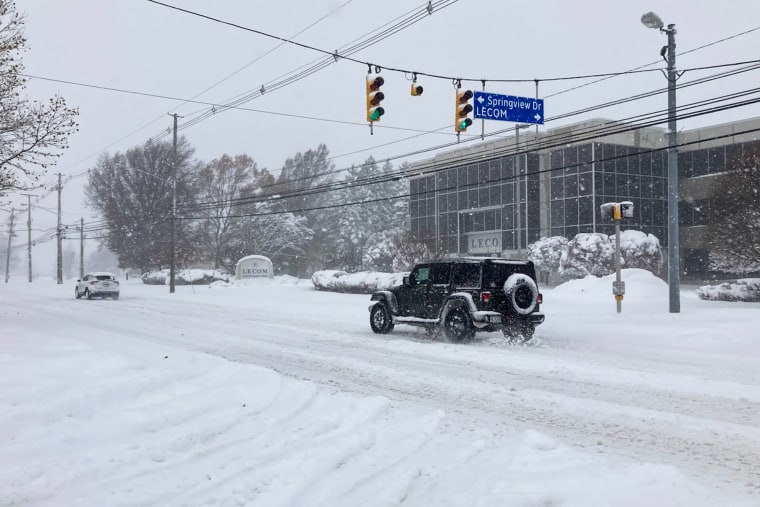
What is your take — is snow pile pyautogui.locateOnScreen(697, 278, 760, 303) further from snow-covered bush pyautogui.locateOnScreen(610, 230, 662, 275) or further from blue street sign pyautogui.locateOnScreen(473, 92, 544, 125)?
blue street sign pyautogui.locateOnScreen(473, 92, 544, 125)

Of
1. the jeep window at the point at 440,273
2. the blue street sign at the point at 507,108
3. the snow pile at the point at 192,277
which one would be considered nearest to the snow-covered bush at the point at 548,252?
the blue street sign at the point at 507,108

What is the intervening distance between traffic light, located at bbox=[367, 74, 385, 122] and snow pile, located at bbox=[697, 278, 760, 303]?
1605 cm

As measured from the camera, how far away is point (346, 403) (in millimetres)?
7688

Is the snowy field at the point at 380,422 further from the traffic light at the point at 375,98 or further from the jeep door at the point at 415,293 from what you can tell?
the traffic light at the point at 375,98

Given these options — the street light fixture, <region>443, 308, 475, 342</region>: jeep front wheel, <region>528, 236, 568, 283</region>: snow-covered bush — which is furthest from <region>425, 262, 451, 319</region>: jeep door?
<region>528, 236, 568, 283</region>: snow-covered bush

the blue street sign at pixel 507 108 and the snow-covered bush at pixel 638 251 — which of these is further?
the snow-covered bush at pixel 638 251

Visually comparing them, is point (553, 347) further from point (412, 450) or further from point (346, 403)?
point (412, 450)

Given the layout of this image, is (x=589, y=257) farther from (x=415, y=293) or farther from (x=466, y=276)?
(x=466, y=276)

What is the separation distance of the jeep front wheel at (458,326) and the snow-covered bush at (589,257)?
857 inches

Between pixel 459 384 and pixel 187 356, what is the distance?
520 centimetres

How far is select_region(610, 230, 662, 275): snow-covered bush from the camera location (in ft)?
112

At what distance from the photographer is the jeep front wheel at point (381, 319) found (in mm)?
16031

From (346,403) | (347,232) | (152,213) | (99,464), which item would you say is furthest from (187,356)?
(347,232)

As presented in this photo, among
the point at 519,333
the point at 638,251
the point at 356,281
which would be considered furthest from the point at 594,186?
the point at 519,333
